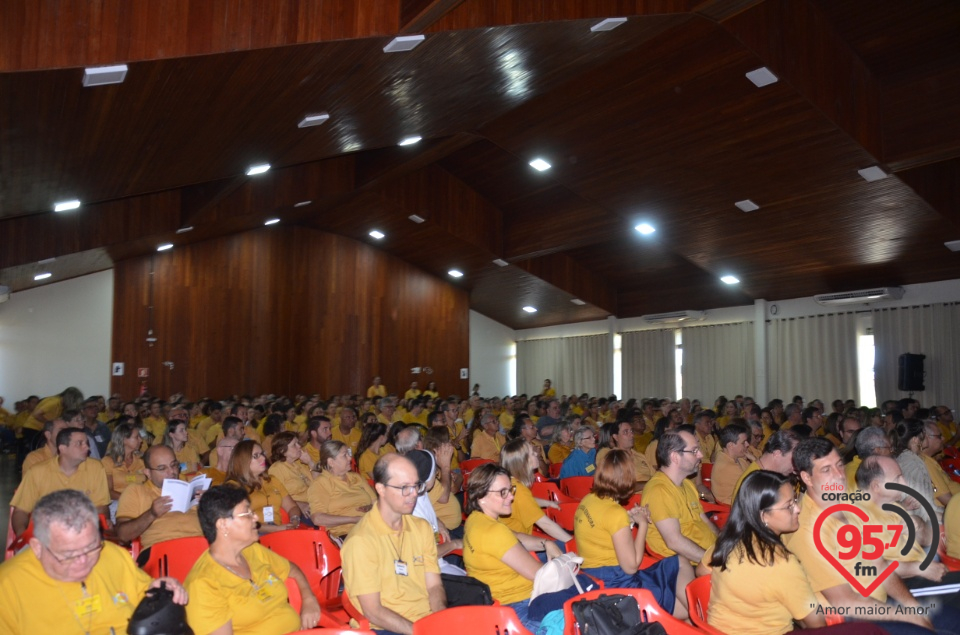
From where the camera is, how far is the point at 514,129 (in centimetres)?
1099

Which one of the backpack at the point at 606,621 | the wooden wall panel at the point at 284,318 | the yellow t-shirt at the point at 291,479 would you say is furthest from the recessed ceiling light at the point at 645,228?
the backpack at the point at 606,621

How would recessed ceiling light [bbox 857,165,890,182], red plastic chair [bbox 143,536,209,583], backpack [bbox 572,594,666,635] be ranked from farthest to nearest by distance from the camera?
recessed ceiling light [bbox 857,165,890,182] → red plastic chair [bbox 143,536,209,583] → backpack [bbox 572,594,666,635]

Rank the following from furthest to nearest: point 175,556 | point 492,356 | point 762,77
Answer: point 492,356 < point 762,77 < point 175,556

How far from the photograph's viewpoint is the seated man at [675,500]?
4105 millimetres

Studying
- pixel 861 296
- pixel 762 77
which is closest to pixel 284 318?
pixel 861 296

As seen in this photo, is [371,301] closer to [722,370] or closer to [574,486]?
[722,370]

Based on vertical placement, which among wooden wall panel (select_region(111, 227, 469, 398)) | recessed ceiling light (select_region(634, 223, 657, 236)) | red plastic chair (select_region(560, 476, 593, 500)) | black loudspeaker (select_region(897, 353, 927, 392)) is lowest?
red plastic chair (select_region(560, 476, 593, 500))

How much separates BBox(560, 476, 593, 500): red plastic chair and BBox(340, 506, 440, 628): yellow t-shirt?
3.28 m

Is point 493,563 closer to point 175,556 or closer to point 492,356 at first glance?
point 175,556

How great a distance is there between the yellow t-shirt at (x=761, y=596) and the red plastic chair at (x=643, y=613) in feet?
0.58

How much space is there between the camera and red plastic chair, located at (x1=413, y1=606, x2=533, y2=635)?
273 centimetres

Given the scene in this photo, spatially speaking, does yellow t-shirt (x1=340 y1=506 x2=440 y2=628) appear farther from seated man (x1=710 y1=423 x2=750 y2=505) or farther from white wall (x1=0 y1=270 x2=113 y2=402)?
white wall (x1=0 y1=270 x2=113 y2=402)

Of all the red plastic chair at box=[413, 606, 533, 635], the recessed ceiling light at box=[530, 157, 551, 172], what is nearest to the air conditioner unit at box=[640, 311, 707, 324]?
the recessed ceiling light at box=[530, 157, 551, 172]

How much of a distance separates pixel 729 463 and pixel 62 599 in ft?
16.0
